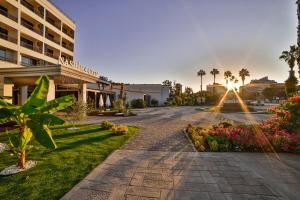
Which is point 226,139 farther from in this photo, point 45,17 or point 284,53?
point 284,53

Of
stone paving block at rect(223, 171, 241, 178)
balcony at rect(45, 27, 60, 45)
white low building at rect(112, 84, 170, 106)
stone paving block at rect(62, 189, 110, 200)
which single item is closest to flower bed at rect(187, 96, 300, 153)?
stone paving block at rect(223, 171, 241, 178)

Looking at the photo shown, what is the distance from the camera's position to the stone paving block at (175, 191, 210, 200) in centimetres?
450

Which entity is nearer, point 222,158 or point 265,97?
point 222,158

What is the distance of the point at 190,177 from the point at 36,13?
35.0 metres

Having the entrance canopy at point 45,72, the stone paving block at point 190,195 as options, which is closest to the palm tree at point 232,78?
the entrance canopy at point 45,72

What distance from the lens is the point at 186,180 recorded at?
5.50m

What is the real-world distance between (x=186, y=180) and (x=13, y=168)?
529cm

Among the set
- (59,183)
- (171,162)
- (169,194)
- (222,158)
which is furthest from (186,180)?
(59,183)

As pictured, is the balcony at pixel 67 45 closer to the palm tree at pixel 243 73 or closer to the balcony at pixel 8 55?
the balcony at pixel 8 55

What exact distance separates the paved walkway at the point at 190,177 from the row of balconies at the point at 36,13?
2821 centimetres

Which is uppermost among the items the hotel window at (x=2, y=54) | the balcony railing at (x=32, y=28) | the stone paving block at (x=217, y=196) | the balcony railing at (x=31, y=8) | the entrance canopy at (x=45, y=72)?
the balcony railing at (x=31, y=8)

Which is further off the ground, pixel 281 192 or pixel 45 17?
pixel 45 17

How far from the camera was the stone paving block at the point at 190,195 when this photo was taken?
4.50 metres

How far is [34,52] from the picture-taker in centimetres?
2994
